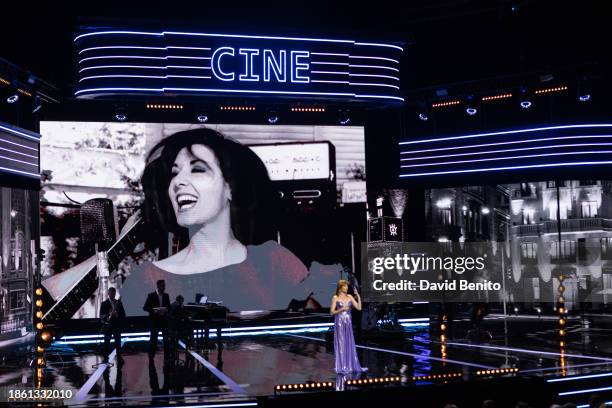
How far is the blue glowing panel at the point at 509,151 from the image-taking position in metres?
17.9

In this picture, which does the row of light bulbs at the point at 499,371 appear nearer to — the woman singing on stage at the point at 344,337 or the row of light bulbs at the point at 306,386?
the woman singing on stage at the point at 344,337

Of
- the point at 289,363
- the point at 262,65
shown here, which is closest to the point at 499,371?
the point at 289,363

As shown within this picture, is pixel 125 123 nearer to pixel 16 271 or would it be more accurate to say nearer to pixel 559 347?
pixel 16 271

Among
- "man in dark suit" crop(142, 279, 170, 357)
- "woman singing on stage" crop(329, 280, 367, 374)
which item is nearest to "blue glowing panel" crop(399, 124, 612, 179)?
"woman singing on stage" crop(329, 280, 367, 374)

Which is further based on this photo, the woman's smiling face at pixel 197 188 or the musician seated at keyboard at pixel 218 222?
the woman's smiling face at pixel 197 188

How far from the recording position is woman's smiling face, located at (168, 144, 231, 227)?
18.1 m

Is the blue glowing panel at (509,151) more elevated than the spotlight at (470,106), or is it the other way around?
the spotlight at (470,106)

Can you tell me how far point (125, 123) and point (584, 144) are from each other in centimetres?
1079

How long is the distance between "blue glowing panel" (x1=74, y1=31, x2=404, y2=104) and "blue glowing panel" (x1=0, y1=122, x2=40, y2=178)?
1.51 meters

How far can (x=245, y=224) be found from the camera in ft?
60.8

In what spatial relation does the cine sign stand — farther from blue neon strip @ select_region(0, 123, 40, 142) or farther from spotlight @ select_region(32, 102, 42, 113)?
blue neon strip @ select_region(0, 123, 40, 142)

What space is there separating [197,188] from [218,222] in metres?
0.95

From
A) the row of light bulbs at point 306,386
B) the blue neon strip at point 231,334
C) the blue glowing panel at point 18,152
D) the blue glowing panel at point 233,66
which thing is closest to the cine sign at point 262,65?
the blue glowing panel at point 233,66

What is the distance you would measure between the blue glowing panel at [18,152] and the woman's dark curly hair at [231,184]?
2.47 metres
